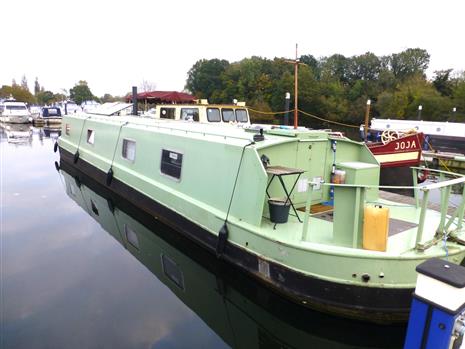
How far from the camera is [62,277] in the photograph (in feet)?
20.5

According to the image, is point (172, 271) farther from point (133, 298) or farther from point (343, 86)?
point (343, 86)

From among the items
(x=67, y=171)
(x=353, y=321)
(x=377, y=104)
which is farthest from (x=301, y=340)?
(x=377, y=104)

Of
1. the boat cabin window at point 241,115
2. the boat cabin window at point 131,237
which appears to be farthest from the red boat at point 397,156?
the boat cabin window at point 131,237

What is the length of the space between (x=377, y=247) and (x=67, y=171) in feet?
43.1

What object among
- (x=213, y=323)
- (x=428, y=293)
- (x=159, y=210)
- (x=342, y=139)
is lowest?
(x=213, y=323)

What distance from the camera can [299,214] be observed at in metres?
5.98

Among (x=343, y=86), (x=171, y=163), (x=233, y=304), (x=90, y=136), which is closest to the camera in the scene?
(x=233, y=304)

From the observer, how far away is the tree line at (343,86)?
39.6m

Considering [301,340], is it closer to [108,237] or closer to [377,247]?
[377,247]

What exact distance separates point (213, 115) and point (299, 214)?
20.4ft

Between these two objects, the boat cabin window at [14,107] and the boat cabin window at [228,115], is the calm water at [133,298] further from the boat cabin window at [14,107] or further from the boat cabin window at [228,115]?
the boat cabin window at [14,107]

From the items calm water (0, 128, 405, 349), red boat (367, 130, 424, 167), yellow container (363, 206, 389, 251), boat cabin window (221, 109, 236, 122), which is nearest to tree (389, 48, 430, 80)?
red boat (367, 130, 424, 167)

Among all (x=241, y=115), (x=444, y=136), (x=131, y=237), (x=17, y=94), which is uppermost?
(x=17, y=94)

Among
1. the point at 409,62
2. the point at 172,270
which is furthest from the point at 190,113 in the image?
the point at 409,62
